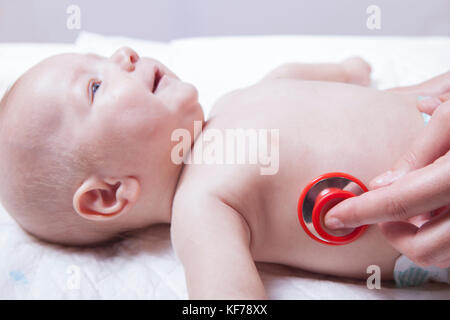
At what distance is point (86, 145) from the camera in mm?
726

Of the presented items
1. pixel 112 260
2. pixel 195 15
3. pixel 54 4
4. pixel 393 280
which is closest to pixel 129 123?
pixel 112 260

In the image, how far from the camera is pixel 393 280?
0.77m

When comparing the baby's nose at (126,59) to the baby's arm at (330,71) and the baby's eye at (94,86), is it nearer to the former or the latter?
the baby's eye at (94,86)

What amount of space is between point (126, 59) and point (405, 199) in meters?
0.61

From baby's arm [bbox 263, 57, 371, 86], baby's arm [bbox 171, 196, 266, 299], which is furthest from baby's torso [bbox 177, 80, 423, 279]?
baby's arm [bbox 263, 57, 371, 86]

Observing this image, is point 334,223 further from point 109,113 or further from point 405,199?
point 109,113

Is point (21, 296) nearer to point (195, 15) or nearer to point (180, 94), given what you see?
point (180, 94)

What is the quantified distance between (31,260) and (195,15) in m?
1.37

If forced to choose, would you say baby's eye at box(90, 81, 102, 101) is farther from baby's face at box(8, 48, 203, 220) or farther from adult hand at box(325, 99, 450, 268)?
adult hand at box(325, 99, 450, 268)

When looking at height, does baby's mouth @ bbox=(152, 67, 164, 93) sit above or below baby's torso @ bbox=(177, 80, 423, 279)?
above

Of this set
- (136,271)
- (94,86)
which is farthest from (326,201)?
(94,86)

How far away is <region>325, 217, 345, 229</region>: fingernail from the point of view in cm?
60

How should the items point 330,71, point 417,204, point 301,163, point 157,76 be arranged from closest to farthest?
point 417,204, point 301,163, point 157,76, point 330,71

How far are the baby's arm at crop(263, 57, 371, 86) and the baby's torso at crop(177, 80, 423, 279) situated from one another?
33cm
